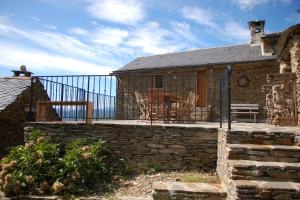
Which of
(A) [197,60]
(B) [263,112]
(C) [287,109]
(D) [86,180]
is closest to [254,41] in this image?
(A) [197,60]

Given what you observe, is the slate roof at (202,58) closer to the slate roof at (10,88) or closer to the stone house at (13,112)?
the slate roof at (10,88)

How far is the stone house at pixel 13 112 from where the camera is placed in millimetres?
8602

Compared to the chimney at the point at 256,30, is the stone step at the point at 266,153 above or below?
below

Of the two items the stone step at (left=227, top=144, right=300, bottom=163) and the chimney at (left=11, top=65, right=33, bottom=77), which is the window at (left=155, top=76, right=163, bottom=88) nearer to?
the chimney at (left=11, top=65, right=33, bottom=77)

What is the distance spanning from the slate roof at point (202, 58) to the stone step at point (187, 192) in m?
9.70

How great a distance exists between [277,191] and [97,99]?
6579 mm

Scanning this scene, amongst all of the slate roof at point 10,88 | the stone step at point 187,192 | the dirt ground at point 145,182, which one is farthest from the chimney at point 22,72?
the stone step at point 187,192

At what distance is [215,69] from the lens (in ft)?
45.9

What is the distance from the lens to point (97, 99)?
9234 mm

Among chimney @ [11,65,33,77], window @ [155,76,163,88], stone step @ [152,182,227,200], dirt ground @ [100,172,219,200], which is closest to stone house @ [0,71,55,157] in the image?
chimney @ [11,65,33,77]

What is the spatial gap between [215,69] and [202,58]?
1.41 m

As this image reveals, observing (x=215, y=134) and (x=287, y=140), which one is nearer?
(x=287, y=140)

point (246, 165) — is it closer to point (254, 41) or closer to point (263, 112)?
point (263, 112)

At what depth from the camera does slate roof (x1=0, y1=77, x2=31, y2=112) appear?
345 inches
